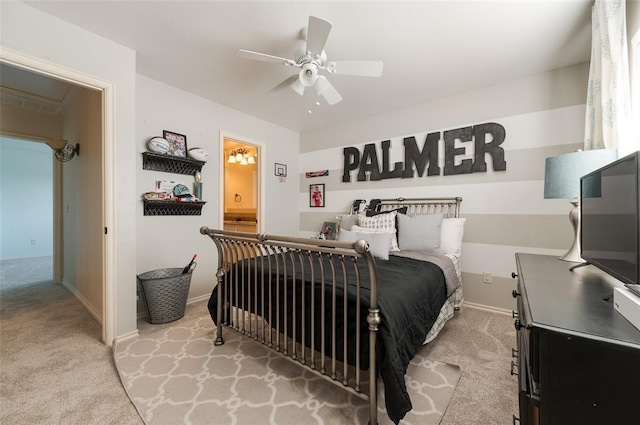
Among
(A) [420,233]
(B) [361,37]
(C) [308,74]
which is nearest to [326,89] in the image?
(C) [308,74]

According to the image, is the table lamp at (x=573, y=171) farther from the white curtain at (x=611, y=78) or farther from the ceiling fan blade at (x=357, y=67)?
the ceiling fan blade at (x=357, y=67)

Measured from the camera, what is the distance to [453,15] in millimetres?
1904

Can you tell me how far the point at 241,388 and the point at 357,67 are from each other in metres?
2.50

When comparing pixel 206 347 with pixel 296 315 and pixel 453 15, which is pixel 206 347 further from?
Result: pixel 453 15

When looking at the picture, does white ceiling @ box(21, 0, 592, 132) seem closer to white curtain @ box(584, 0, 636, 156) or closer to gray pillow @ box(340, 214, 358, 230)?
white curtain @ box(584, 0, 636, 156)

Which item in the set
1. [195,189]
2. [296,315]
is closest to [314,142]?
[195,189]

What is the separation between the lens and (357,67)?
206 cm

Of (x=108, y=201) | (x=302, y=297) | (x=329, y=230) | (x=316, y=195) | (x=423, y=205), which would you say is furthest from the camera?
(x=316, y=195)

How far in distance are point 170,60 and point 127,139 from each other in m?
0.92

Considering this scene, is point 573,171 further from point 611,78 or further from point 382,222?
point 382,222

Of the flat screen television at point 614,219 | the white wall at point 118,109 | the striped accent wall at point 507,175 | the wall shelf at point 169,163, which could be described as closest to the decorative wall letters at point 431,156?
the striped accent wall at point 507,175

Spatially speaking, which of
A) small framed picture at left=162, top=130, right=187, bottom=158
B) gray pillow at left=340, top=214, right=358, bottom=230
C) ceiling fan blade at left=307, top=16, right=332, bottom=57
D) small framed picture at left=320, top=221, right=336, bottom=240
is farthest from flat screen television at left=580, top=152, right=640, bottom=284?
small framed picture at left=162, top=130, right=187, bottom=158

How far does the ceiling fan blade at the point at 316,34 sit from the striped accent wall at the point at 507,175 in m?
2.03

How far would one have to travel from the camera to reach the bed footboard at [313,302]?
1.34 metres
